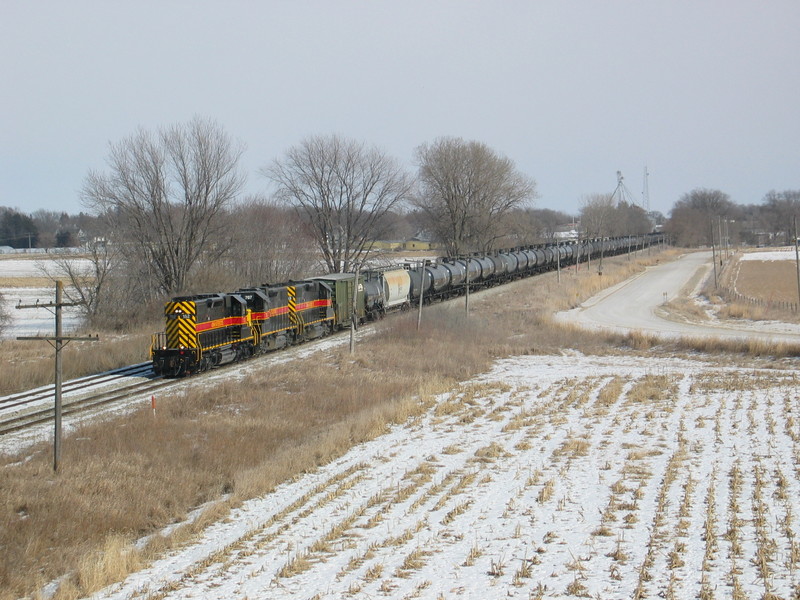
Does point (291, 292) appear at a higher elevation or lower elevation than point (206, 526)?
higher

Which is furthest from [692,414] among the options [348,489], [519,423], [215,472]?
[215,472]

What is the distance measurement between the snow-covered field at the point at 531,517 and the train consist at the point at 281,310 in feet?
33.1

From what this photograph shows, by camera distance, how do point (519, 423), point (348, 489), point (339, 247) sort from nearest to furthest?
point (348, 489) < point (519, 423) < point (339, 247)

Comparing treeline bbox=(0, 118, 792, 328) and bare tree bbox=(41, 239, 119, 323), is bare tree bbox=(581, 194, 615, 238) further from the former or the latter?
bare tree bbox=(41, 239, 119, 323)

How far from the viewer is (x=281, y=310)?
1380 inches

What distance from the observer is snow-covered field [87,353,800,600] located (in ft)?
35.4

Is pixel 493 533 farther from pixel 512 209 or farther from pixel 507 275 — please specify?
pixel 512 209

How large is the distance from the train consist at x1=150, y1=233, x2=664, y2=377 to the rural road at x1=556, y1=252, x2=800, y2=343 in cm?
961

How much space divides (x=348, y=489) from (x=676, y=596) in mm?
7946

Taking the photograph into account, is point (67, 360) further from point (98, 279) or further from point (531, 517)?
point (531, 517)

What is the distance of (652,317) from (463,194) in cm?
4074

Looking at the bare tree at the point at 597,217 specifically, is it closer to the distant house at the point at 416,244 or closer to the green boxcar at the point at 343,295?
the distant house at the point at 416,244

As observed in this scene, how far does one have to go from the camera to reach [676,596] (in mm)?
9891

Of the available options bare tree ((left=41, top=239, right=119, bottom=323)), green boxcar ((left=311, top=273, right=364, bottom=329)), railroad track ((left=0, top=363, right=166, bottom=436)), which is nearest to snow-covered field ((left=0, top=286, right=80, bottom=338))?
bare tree ((left=41, top=239, right=119, bottom=323))
